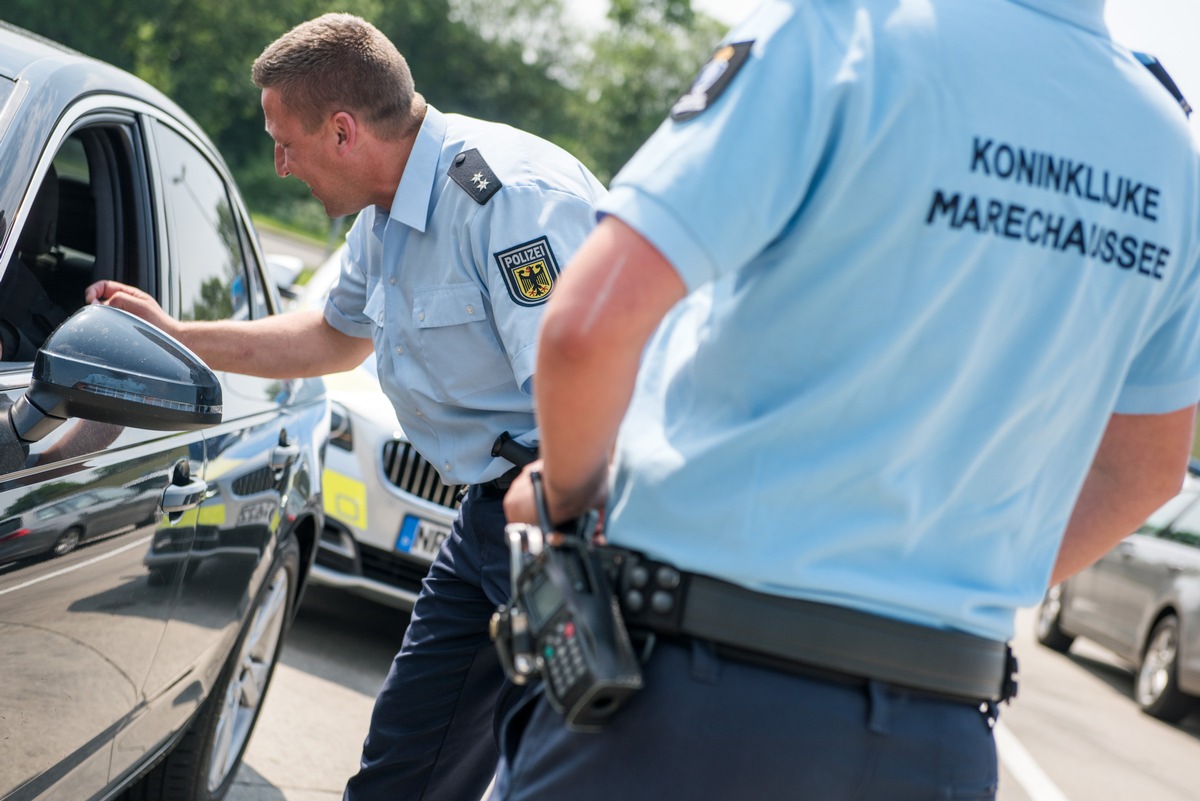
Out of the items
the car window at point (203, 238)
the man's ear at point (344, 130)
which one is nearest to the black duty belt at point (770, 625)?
the man's ear at point (344, 130)

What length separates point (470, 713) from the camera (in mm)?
2730

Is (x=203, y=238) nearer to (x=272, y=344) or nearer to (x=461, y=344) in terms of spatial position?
(x=272, y=344)

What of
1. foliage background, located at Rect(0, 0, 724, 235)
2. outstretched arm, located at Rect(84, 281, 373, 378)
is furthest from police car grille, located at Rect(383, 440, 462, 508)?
foliage background, located at Rect(0, 0, 724, 235)

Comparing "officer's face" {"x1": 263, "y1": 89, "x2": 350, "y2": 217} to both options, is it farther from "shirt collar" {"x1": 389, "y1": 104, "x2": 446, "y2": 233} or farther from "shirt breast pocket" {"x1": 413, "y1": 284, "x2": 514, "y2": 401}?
"shirt breast pocket" {"x1": 413, "y1": 284, "x2": 514, "y2": 401}

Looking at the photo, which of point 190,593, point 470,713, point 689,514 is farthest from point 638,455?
point 190,593

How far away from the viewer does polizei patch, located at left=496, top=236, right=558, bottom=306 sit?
103 inches

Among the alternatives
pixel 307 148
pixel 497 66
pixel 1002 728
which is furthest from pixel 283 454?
pixel 497 66

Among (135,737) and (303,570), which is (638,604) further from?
(303,570)

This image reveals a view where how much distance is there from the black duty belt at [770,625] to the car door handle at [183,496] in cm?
135

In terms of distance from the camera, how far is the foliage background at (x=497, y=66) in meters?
42.1

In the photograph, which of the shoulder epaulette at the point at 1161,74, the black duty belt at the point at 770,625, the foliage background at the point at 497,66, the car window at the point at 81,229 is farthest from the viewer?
the foliage background at the point at 497,66

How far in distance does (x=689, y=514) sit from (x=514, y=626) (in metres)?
0.25

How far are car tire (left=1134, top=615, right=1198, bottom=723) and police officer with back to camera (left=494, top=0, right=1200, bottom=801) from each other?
25.0 ft

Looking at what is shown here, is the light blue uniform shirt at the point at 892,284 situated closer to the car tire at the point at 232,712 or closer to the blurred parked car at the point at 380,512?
the car tire at the point at 232,712
